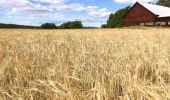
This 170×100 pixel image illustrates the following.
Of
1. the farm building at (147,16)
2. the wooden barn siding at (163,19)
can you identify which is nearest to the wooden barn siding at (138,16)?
the farm building at (147,16)

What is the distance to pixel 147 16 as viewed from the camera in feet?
206

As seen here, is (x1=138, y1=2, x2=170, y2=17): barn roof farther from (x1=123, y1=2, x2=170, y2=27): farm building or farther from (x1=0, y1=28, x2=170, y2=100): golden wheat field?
(x1=0, y1=28, x2=170, y2=100): golden wheat field

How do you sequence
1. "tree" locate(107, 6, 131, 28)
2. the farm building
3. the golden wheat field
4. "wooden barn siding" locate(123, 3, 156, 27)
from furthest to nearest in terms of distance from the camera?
"tree" locate(107, 6, 131, 28), "wooden barn siding" locate(123, 3, 156, 27), the farm building, the golden wheat field

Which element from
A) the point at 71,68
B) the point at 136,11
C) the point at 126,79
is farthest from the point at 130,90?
the point at 136,11

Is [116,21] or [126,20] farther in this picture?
[116,21]

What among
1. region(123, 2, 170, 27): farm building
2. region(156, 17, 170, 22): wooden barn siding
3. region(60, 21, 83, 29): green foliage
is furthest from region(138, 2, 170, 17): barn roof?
region(60, 21, 83, 29): green foliage

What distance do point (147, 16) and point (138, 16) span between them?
3.32 m

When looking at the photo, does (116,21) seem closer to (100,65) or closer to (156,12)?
(156,12)

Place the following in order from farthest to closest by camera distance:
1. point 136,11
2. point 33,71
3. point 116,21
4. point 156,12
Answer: point 116,21, point 136,11, point 156,12, point 33,71

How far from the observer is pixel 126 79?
3.10 m

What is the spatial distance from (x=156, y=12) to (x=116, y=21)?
2401 centimetres

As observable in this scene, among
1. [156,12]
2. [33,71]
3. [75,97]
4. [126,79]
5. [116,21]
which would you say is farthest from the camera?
[116,21]

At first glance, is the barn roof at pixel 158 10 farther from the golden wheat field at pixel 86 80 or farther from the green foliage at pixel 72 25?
the golden wheat field at pixel 86 80

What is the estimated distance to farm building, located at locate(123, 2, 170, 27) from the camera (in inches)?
2367
